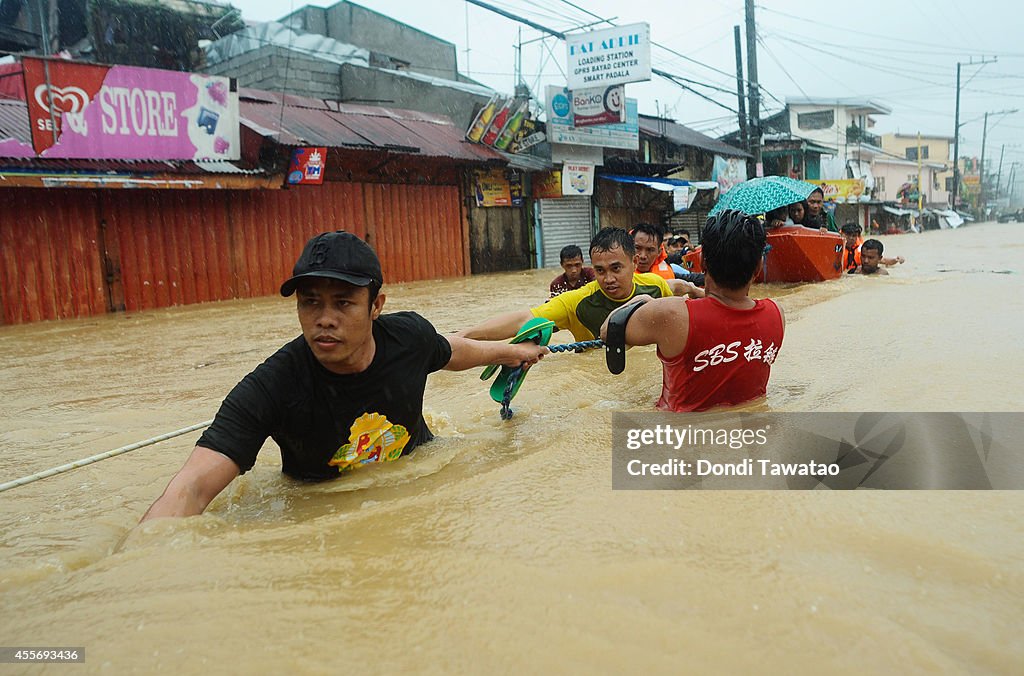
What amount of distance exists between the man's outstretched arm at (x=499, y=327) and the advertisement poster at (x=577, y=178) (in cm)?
1440

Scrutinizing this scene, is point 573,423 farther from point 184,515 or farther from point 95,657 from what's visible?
point 95,657

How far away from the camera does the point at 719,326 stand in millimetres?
3180

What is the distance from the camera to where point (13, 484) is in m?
2.66

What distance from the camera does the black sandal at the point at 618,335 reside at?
10.8ft

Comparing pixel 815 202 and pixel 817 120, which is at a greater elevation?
pixel 817 120

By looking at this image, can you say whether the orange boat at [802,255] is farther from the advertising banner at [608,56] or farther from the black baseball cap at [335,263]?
the black baseball cap at [335,263]

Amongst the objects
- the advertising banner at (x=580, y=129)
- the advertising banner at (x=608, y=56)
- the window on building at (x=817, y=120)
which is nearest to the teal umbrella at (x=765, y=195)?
the advertising banner at (x=608, y=56)

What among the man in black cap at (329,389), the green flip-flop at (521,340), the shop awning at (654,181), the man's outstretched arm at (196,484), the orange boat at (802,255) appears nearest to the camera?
the man's outstretched arm at (196,484)

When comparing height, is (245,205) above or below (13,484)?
above

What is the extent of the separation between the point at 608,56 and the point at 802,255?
27.4 ft

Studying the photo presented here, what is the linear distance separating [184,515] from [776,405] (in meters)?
2.82

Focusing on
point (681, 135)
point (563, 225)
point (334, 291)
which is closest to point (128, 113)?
point (334, 291)

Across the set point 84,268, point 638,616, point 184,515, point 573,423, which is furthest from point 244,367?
point 84,268

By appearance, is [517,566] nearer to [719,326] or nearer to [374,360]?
[374,360]
